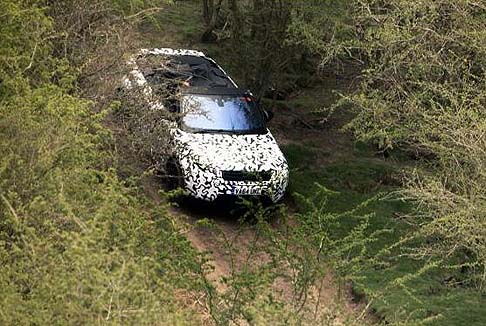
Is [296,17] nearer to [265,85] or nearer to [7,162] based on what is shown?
[265,85]

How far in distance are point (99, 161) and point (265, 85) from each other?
8.05 meters

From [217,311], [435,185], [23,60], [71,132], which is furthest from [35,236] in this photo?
[435,185]

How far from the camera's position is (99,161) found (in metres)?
7.52

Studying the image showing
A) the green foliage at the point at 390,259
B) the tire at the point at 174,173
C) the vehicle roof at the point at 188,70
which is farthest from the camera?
the tire at the point at 174,173

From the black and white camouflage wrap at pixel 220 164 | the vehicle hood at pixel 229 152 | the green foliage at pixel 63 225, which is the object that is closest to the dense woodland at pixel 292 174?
the green foliage at pixel 63 225

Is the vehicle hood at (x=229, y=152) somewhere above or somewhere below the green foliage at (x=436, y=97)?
below

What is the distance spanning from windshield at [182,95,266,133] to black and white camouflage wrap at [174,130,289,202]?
25 centimetres

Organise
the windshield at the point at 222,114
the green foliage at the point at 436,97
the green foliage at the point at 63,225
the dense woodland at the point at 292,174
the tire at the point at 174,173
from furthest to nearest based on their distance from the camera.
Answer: the windshield at the point at 222,114 → the tire at the point at 174,173 → the green foliage at the point at 436,97 → the dense woodland at the point at 292,174 → the green foliage at the point at 63,225


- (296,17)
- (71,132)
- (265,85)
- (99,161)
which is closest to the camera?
(71,132)

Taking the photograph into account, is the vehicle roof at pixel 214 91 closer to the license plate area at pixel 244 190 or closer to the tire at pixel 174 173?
the tire at pixel 174 173

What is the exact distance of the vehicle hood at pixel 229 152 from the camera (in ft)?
38.0

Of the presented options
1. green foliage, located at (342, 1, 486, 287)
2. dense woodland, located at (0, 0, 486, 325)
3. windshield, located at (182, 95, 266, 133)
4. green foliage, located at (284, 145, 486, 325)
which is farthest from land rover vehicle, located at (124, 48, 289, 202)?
green foliage, located at (342, 1, 486, 287)

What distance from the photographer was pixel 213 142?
11.9 metres

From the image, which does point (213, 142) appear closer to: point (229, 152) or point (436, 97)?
point (229, 152)
